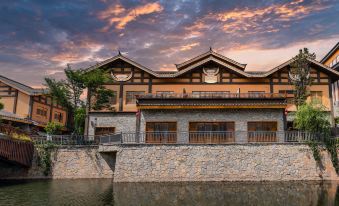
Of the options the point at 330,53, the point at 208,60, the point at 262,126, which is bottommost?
the point at 262,126

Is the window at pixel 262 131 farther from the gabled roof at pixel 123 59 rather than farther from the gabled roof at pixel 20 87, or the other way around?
the gabled roof at pixel 20 87

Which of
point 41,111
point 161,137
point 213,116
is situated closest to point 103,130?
point 161,137

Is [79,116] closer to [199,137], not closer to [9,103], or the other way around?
[199,137]

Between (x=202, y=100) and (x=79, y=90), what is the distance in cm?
1331

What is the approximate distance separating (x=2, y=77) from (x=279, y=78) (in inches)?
1325

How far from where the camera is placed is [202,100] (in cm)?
2603

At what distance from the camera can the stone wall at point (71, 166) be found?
2555cm

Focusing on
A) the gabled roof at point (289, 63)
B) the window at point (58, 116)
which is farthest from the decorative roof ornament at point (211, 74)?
the window at point (58, 116)

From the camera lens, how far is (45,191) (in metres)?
18.7

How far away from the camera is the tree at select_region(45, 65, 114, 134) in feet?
99.1

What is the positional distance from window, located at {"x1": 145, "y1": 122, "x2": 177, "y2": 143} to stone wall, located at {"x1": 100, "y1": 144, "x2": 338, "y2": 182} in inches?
81.4

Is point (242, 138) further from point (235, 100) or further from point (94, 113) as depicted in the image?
point (94, 113)

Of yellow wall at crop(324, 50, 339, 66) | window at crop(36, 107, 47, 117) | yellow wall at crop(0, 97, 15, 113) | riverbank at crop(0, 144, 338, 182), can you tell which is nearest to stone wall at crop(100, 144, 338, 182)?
riverbank at crop(0, 144, 338, 182)

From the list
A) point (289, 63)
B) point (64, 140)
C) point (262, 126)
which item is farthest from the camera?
point (289, 63)
